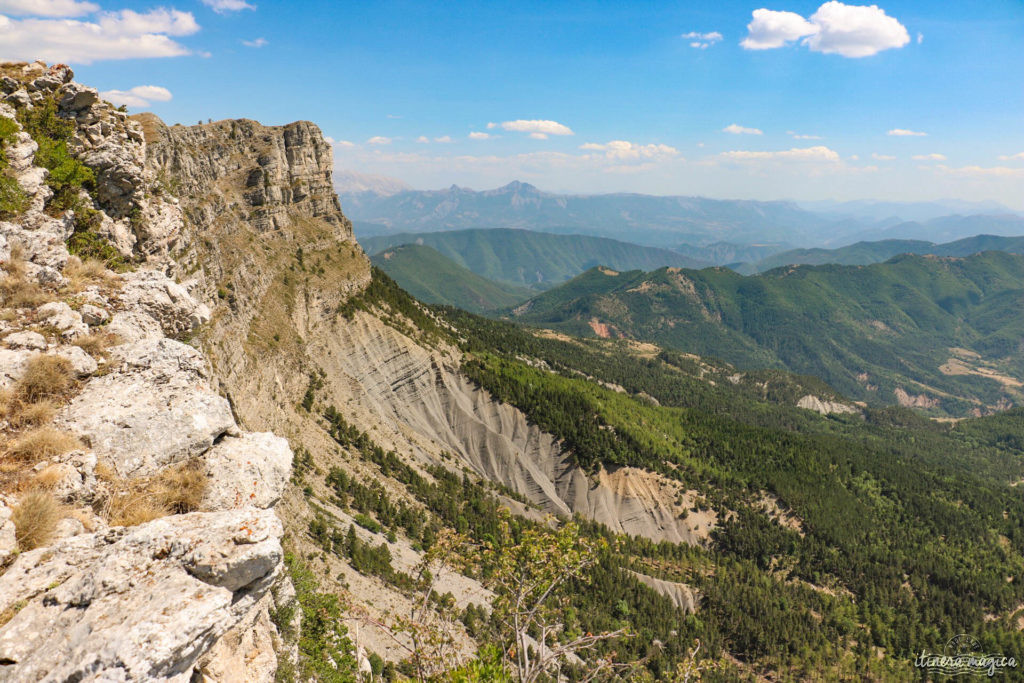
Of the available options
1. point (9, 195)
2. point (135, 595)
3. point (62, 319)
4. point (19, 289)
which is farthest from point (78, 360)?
point (9, 195)

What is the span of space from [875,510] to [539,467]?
73080 millimetres

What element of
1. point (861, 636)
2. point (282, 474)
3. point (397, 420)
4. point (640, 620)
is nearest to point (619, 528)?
point (640, 620)

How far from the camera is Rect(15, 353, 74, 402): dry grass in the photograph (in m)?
12.5

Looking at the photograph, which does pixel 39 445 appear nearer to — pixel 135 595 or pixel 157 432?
pixel 157 432

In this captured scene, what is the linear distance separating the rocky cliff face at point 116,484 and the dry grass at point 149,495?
4 cm

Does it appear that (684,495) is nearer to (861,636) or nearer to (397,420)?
(861,636)

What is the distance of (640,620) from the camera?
61.2 m

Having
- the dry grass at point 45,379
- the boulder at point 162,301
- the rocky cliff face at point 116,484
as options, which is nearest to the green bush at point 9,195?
the rocky cliff face at point 116,484

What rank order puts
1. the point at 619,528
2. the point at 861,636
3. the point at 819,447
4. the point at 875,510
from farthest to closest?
1. the point at 819,447
2. the point at 875,510
3. the point at 619,528
4. the point at 861,636

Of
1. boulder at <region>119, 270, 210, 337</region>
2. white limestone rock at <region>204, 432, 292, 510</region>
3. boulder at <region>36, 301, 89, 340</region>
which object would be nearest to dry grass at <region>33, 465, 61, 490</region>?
white limestone rock at <region>204, 432, 292, 510</region>

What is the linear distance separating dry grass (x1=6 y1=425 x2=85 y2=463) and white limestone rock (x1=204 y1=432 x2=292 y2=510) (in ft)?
10.2

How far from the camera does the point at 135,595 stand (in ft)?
30.2

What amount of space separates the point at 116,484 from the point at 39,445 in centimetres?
189

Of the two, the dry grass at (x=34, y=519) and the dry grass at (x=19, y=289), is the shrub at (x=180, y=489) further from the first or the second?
the dry grass at (x=19, y=289)
